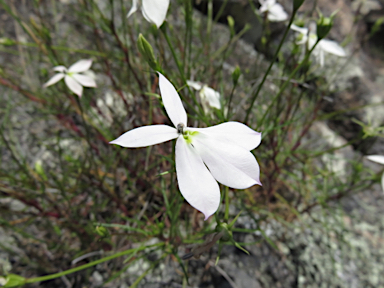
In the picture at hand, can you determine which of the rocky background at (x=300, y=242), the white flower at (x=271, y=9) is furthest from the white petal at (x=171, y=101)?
the white flower at (x=271, y=9)

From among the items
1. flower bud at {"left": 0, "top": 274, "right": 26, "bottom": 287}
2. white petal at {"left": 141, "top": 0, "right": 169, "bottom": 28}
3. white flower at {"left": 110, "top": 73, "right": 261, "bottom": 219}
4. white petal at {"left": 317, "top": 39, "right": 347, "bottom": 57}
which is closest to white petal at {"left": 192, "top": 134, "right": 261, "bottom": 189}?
white flower at {"left": 110, "top": 73, "right": 261, "bottom": 219}

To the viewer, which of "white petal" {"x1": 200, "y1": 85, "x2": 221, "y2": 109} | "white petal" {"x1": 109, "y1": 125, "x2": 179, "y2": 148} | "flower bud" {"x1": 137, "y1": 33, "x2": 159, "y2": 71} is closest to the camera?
"white petal" {"x1": 109, "y1": 125, "x2": 179, "y2": 148}

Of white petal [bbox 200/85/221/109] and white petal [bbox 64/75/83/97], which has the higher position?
white petal [bbox 200/85/221/109]

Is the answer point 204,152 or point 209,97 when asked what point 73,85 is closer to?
point 209,97

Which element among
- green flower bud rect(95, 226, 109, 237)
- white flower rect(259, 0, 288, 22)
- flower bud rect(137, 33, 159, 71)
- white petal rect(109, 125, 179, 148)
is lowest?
green flower bud rect(95, 226, 109, 237)

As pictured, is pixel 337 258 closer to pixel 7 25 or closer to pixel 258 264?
pixel 258 264

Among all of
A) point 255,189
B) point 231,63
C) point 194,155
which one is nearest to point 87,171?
point 194,155

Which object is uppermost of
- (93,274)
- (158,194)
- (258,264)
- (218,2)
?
(218,2)

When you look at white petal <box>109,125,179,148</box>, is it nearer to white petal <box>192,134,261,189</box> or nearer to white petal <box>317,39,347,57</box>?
white petal <box>192,134,261,189</box>
